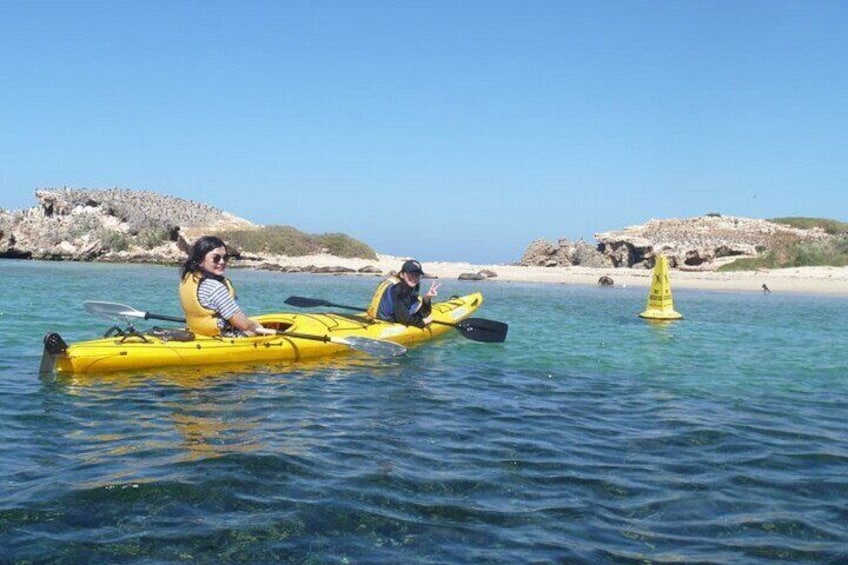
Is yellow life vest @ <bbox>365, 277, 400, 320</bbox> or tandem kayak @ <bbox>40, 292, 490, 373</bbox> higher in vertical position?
yellow life vest @ <bbox>365, 277, 400, 320</bbox>

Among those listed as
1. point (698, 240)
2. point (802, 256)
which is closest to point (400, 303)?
point (802, 256)

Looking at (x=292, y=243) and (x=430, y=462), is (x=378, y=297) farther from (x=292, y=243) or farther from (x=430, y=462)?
(x=292, y=243)

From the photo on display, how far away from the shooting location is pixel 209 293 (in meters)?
9.52

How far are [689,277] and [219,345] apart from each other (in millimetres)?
30522

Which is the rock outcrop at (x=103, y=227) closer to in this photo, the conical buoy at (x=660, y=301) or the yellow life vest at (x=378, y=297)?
the conical buoy at (x=660, y=301)

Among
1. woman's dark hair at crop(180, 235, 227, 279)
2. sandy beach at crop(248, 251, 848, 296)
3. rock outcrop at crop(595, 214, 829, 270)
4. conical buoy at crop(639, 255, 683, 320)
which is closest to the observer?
woman's dark hair at crop(180, 235, 227, 279)

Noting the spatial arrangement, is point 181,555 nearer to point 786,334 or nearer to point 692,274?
point 786,334

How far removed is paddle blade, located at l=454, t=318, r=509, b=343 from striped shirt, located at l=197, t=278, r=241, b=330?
395cm

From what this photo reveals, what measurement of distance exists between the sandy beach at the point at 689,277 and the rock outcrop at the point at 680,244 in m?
2.45

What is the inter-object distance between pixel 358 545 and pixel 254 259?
43.8 meters

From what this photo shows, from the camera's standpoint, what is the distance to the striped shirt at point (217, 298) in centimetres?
946

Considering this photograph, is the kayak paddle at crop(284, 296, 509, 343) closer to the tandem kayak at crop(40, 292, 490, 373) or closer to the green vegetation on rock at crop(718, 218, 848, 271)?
the tandem kayak at crop(40, 292, 490, 373)

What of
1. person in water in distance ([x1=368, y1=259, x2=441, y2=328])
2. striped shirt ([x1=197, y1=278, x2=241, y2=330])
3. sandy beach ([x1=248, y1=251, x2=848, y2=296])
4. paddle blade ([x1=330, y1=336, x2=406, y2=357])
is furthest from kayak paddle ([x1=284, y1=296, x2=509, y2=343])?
sandy beach ([x1=248, y1=251, x2=848, y2=296])

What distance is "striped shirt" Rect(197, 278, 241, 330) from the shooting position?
9.46m
